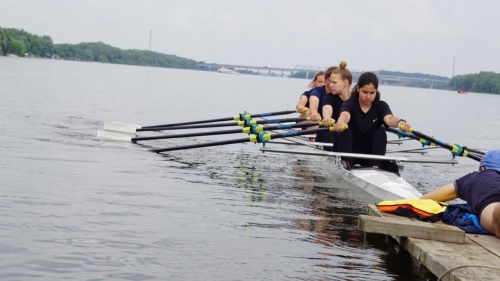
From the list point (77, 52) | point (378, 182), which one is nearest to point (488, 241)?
point (378, 182)

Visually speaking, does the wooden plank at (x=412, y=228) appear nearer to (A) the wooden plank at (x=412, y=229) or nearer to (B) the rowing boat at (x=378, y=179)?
(A) the wooden plank at (x=412, y=229)

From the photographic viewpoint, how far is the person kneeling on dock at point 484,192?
6.65 meters

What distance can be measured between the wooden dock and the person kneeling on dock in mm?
177

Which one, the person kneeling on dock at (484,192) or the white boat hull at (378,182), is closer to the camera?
the person kneeling on dock at (484,192)

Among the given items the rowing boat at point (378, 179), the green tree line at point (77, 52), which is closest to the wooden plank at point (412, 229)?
the rowing boat at point (378, 179)

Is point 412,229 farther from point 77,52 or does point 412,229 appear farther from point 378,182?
point 77,52

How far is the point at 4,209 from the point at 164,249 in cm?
201

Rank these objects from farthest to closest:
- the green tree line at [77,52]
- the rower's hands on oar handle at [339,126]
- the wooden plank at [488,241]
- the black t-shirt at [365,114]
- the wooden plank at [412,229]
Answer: the green tree line at [77,52], the black t-shirt at [365,114], the rower's hands on oar handle at [339,126], the wooden plank at [412,229], the wooden plank at [488,241]

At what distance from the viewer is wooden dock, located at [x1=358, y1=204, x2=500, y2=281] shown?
18.5 feet

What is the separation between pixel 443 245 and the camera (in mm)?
6375

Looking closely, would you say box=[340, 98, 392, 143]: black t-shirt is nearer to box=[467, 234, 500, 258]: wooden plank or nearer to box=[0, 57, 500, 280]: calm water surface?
box=[0, 57, 500, 280]: calm water surface

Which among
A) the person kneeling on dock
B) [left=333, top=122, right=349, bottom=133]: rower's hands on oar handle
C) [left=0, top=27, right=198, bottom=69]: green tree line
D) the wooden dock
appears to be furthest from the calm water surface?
[left=0, top=27, right=198, bottom=69]: green tree line

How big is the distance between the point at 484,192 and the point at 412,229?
30.6 inches

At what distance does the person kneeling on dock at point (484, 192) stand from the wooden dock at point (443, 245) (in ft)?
0.58
